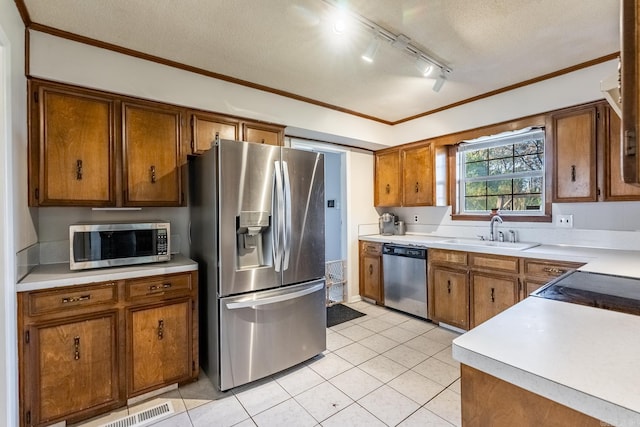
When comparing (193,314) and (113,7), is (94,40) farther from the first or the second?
(193,314)

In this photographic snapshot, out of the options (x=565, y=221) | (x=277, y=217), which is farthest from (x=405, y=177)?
(x=277, y=217)

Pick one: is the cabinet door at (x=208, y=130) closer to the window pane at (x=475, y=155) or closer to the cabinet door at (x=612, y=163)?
the window pane at (x=475, y=155)

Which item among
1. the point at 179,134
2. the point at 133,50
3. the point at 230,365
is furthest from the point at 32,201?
the point at 230,365

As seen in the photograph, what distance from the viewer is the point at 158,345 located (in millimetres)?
2104

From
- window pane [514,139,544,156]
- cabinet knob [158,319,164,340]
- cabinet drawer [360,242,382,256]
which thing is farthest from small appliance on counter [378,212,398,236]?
cabinet knob [158,319,164,340]

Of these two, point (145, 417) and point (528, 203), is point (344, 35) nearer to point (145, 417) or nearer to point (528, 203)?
point (528, 203)

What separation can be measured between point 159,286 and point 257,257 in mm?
708

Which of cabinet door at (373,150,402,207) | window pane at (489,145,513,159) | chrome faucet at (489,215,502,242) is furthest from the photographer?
cabinet door at (373,150,402,207)

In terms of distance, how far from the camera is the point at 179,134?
8.09ft

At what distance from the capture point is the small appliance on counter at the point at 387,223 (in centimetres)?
426

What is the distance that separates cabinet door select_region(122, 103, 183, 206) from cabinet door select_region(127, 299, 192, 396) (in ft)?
2.76

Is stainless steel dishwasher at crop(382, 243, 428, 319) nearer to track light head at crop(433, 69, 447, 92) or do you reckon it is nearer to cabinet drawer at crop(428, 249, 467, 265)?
cabinet drawer at crop(428, 249, 467, 265)

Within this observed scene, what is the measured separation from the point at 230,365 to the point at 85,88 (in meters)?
2.21

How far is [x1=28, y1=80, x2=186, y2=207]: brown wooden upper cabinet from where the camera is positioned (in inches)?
76.8
